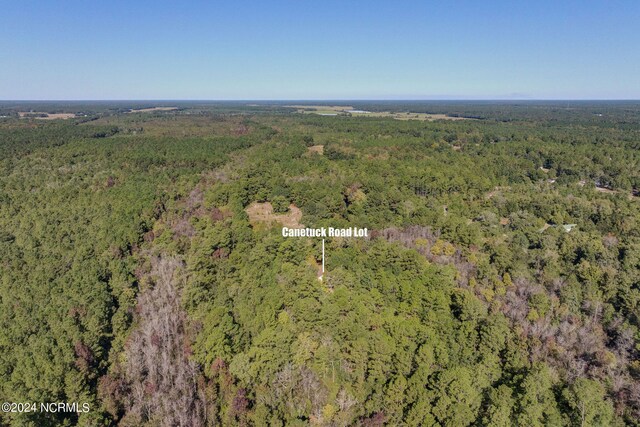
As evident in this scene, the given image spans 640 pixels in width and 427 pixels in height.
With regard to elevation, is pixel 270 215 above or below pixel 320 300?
above

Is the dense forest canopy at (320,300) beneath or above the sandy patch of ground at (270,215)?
beneath

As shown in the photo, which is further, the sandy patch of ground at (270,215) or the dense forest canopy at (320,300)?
the sandy patch of ground at (270,215)

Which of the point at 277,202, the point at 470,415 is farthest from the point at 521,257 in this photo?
the point at 277,202

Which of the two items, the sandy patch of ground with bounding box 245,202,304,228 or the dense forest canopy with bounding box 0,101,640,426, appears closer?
the dense forest canopy with bounding box 0,101,640,426

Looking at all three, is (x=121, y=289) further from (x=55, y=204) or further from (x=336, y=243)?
(x=55, y=204)
